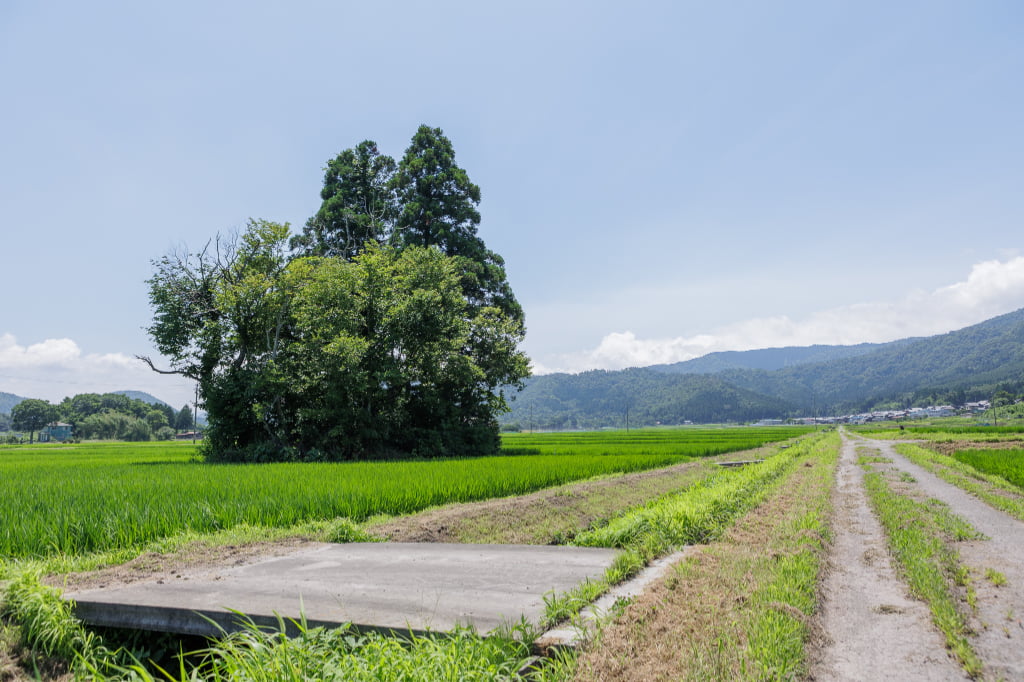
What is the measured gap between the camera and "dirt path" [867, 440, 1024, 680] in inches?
147

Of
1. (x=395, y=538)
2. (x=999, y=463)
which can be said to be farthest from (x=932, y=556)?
(x=999, y=463)

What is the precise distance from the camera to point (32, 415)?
12900 centimetres

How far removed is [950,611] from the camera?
4.49 metres

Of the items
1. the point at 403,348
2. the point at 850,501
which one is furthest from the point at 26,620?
the point at 403,348

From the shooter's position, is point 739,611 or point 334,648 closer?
point 334,648

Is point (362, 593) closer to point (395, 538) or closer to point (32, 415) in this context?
point (395, 538)

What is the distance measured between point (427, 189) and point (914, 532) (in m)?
29.9

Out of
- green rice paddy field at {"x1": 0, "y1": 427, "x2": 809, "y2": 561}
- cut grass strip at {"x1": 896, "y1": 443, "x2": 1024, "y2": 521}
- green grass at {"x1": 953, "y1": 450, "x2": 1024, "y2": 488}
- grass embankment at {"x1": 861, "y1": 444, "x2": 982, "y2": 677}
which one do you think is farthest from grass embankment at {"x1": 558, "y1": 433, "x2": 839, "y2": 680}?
green grass at {"x1": 953, "y1": 450, "x2": 1024, "y2": 488}

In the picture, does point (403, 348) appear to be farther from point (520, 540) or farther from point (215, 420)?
point (520, 540)

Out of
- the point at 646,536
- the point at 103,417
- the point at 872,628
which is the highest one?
the point at 103,417

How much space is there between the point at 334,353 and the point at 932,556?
2025 cm

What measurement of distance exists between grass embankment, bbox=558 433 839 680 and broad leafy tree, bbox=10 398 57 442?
164 m

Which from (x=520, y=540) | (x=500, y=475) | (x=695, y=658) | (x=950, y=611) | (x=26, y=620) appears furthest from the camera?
(x=500, y=475)

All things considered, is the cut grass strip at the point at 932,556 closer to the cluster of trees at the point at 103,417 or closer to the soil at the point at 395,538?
the soil at the point at 395,538
